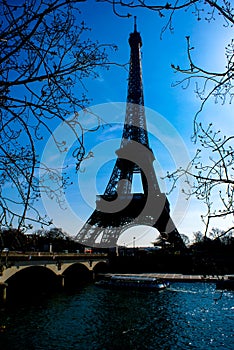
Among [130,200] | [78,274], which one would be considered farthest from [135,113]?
[78,274]

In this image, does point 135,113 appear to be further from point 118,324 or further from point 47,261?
point 118,324

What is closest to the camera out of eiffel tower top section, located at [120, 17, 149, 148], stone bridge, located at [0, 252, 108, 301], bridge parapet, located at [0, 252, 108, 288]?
bridge parapet, located at [0, 252, 108, 288]

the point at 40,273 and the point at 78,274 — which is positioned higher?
the point at 40,273

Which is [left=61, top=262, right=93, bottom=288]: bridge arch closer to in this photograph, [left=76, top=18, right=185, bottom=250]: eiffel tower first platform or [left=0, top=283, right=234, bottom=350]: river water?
[left=76, top=18, right=185, bottom=250]: eiffel tower first platform

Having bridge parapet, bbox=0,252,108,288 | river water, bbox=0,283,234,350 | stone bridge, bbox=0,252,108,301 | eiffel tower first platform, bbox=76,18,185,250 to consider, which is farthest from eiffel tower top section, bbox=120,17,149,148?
river water, bbox=0,283,234,350

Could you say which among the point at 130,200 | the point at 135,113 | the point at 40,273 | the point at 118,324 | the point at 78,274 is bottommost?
the point at 118,324

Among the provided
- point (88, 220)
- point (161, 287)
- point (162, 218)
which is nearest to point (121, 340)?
point (161, 287)

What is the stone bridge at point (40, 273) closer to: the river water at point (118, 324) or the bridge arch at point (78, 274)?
the bridge arch at point (78, 274)

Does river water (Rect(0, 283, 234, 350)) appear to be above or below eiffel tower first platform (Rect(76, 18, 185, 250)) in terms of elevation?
below
